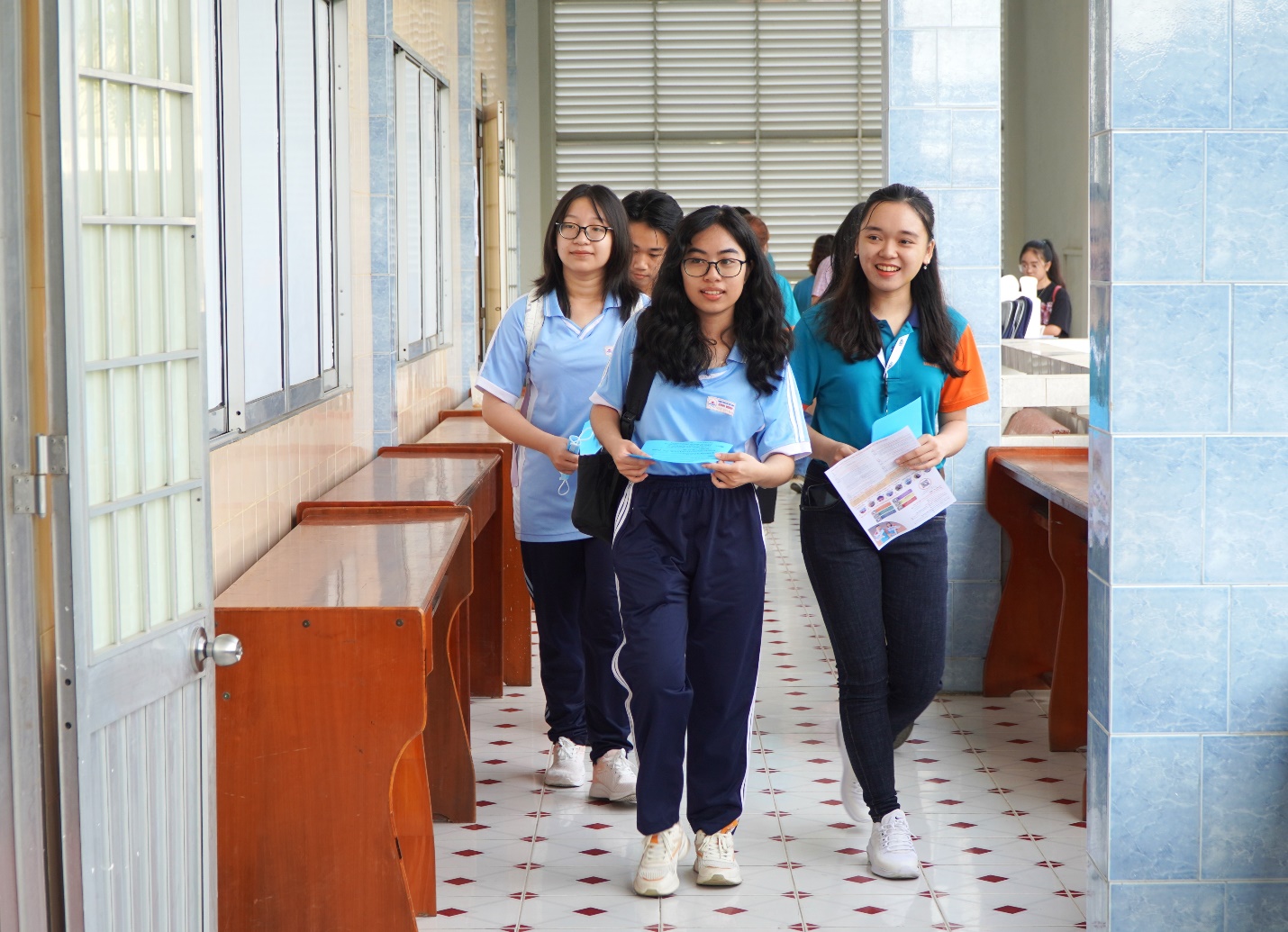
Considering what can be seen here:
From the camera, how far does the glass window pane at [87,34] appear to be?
2029 mm

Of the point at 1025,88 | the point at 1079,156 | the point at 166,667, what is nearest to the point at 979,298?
the point at 166,667

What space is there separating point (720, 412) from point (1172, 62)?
1.22 meters

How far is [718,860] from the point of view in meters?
3.59

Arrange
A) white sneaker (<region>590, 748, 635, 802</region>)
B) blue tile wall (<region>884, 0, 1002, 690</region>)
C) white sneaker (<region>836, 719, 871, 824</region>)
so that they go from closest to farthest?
1. white sneaker (<region>836, 719, 871, 824</region>)
2. white sneaker (<region>590, 748, 635, 802</region>)
3. blue tile wall (<region>884, 0, 1002, 690</region>)

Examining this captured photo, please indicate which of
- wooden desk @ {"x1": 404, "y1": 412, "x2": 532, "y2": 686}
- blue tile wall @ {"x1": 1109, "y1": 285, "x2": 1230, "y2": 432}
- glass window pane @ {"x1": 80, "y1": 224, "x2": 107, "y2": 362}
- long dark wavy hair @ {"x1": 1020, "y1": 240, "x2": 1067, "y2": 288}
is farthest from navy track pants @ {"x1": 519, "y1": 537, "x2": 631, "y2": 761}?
long dark wavy hair @ {"x1": 1020, "y1": 240, "x2": 1067, "y2": 288}

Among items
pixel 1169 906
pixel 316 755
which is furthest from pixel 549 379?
pixel 1169 906

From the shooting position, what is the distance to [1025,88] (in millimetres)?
14781

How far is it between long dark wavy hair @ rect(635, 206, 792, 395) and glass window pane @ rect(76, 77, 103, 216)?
1.51m

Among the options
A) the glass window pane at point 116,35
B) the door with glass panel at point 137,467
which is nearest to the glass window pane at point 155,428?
the door with glass panel at point 137,467

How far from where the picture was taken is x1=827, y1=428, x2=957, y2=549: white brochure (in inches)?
137

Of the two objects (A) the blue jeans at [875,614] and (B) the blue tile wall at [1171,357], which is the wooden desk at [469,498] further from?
(B) the blue tile wall at [1171,357]

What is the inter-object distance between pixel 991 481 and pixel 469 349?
3793 mm

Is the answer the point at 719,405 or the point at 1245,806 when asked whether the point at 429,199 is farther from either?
the point at 1245,806

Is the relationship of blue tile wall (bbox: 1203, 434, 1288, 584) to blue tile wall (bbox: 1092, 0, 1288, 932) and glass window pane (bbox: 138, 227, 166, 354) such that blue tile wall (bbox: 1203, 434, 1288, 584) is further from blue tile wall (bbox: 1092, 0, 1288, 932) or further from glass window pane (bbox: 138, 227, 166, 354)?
glass window pane (bbox: 138, 227, 166, 354)
